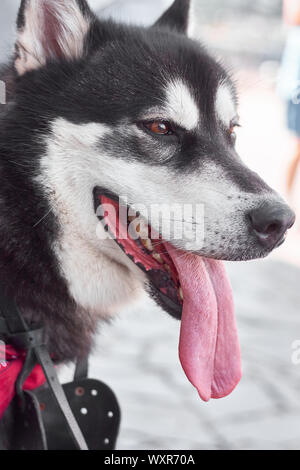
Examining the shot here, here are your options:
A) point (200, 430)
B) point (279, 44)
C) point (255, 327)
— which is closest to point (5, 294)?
point (200, 430)

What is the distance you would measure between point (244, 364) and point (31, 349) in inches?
76.3

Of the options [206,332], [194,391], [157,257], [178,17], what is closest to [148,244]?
[157,257]

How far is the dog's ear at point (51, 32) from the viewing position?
1732mm

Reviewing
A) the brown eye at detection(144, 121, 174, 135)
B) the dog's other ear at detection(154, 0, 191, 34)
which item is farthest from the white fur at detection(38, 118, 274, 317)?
the dog's other ear at detection(154, 0, 191, 34)

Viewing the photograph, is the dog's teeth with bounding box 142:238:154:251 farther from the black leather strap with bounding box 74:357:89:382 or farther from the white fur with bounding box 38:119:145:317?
the black leather strap with bounding box 74:357:89:382

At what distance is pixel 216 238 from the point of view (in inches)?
64.7

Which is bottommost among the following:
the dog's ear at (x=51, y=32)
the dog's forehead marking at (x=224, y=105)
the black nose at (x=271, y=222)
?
the black nose at (x=271, y=222)

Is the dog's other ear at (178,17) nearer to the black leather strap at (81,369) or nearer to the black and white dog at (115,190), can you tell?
the black and white dog at (115,190)

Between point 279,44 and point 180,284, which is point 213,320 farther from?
point 279,44

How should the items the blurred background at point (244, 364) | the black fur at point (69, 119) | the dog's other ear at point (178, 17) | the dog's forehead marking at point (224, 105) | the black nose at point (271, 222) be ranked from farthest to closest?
the blurred background at point (244, 364)
the dog's other ear at point (178, 17)
the dog's forehead marking at point (224, 105)
the black fur at point (69, 119)
the black nose at point (271, 222)

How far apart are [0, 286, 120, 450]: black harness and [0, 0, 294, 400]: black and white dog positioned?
0.07 m

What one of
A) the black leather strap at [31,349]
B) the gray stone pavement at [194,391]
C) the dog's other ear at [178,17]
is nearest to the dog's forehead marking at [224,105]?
the dog's other ear at [178,17]

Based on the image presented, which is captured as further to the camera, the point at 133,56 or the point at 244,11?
the point at 244,11
